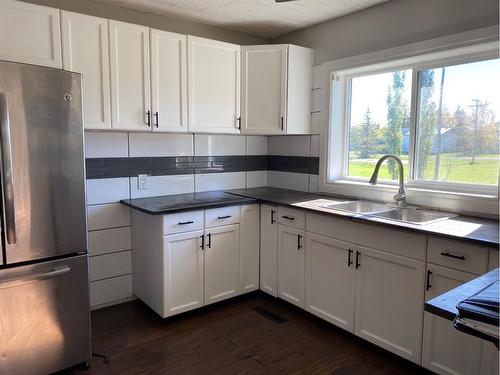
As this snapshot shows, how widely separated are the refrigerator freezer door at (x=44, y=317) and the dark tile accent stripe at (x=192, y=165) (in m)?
0.90

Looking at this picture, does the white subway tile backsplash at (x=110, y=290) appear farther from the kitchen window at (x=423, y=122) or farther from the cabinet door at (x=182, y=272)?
the kitchen window at (x=423, y=122)

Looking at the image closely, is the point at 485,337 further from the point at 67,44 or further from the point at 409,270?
the point at 67,44

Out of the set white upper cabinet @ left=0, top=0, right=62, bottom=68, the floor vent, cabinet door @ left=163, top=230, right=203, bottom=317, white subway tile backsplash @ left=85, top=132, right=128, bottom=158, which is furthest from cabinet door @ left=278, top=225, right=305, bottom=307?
white upper cabinet @ left=0, top=0, right=62, bottom=68

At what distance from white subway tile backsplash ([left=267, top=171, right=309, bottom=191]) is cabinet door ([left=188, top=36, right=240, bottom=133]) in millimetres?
723

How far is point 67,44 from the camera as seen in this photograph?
228cm

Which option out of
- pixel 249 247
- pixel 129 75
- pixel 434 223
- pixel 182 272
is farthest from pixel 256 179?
pixel 434 223

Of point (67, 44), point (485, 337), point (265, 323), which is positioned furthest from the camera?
point (265, 323)

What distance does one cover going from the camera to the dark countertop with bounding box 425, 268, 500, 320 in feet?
3.11

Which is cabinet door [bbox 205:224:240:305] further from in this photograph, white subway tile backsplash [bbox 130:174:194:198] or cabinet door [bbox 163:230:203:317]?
white subway tile backsplash [bbox 130:174:194:198]

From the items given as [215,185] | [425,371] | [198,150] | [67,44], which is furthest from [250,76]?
[425,371]

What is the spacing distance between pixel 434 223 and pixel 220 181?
1.83 m

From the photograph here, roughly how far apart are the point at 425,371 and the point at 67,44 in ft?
9.05

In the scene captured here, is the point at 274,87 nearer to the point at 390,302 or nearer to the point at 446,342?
the point at 390,302

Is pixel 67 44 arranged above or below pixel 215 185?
above
